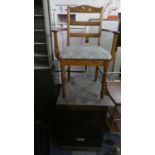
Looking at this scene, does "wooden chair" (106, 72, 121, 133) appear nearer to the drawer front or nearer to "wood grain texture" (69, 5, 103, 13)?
the drawer front

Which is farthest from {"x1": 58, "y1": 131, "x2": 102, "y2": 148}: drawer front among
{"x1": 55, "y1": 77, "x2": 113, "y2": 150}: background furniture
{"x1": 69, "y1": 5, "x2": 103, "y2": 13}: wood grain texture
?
{"x1": 69, "y1": 5, "x2": 103, "y2": 13}: wood grain texture

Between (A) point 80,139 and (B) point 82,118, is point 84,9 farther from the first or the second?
(A) point 80,139

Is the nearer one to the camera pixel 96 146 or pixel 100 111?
pixel 100 111

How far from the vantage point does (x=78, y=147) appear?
133 cm

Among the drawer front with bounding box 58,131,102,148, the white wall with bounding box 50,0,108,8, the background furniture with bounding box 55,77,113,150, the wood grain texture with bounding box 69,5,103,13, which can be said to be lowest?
the drawer front with bounding box 58,131,102,148

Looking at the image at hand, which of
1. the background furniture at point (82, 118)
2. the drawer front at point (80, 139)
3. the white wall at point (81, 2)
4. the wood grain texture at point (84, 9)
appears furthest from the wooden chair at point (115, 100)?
the white wall at point (81, 2)

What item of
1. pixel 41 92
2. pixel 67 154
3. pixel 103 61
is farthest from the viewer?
pixel 41 92

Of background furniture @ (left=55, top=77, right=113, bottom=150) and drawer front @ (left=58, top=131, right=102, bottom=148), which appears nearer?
background furniture @ (left=55, top=77, right=113, bottom=150)

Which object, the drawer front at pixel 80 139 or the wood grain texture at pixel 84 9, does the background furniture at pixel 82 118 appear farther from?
the wood grain texture at pixel 84 9
